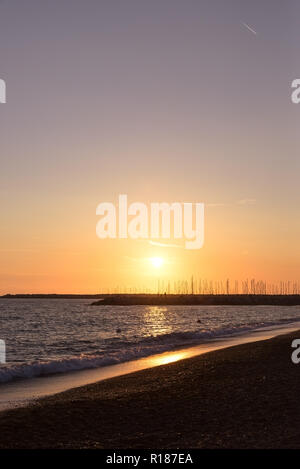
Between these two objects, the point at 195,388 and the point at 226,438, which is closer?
the point at 226,438

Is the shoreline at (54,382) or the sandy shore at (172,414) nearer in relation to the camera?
the sandy shore at (172,414)

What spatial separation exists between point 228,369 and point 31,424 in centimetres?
1059

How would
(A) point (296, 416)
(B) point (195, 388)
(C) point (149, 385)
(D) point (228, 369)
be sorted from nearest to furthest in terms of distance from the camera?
(A) point (296, 416) < (B) point (195, 388) < (C) point (149, 385) < (D) point (228, 369)

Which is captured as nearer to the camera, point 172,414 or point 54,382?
point 172,414

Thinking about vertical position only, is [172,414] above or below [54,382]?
above

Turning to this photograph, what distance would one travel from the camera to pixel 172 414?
1347cm

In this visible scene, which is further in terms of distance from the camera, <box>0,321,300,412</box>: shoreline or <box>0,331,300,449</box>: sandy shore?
<box>0,321,300,412</box>: shoreline

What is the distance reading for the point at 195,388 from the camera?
1734 centimetres

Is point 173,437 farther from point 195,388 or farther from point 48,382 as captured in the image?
point 48,382

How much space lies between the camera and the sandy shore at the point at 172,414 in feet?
35.8

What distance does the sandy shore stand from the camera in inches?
429

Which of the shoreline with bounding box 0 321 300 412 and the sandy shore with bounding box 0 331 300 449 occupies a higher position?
the sandy shore with bounding box 0 331 300 449

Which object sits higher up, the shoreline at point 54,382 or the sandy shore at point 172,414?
the sandy shore at point 172,414
